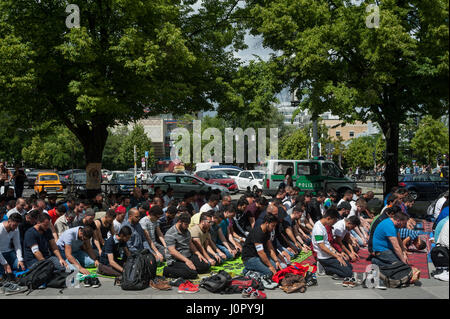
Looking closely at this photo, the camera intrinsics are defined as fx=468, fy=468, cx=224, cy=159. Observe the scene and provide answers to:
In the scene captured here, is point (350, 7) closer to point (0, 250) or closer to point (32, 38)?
point (32, 38)

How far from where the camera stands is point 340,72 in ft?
57.7

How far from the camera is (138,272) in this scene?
316 inches

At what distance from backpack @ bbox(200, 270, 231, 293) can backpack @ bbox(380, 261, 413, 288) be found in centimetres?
261

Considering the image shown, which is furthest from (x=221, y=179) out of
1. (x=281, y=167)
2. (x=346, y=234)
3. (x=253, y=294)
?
(x=253, y=294)

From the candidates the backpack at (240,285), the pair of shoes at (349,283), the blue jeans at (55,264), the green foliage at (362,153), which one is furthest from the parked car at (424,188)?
the green foliage at (362,153)

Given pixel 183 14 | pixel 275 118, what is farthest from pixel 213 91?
pixel 275 118

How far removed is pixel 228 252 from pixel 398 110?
10.0 m

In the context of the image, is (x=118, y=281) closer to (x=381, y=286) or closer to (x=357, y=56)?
(x=381, y=286)

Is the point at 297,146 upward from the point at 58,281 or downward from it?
upward

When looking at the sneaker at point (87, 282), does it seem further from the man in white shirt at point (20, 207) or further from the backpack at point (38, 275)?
the man in white shirt at point (20, 207)

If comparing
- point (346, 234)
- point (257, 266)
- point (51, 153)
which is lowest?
point (257, 266)

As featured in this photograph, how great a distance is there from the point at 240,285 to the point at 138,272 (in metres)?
1.76

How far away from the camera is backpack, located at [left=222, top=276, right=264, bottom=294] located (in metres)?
7.68

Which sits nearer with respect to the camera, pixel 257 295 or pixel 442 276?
pixel 257 295
